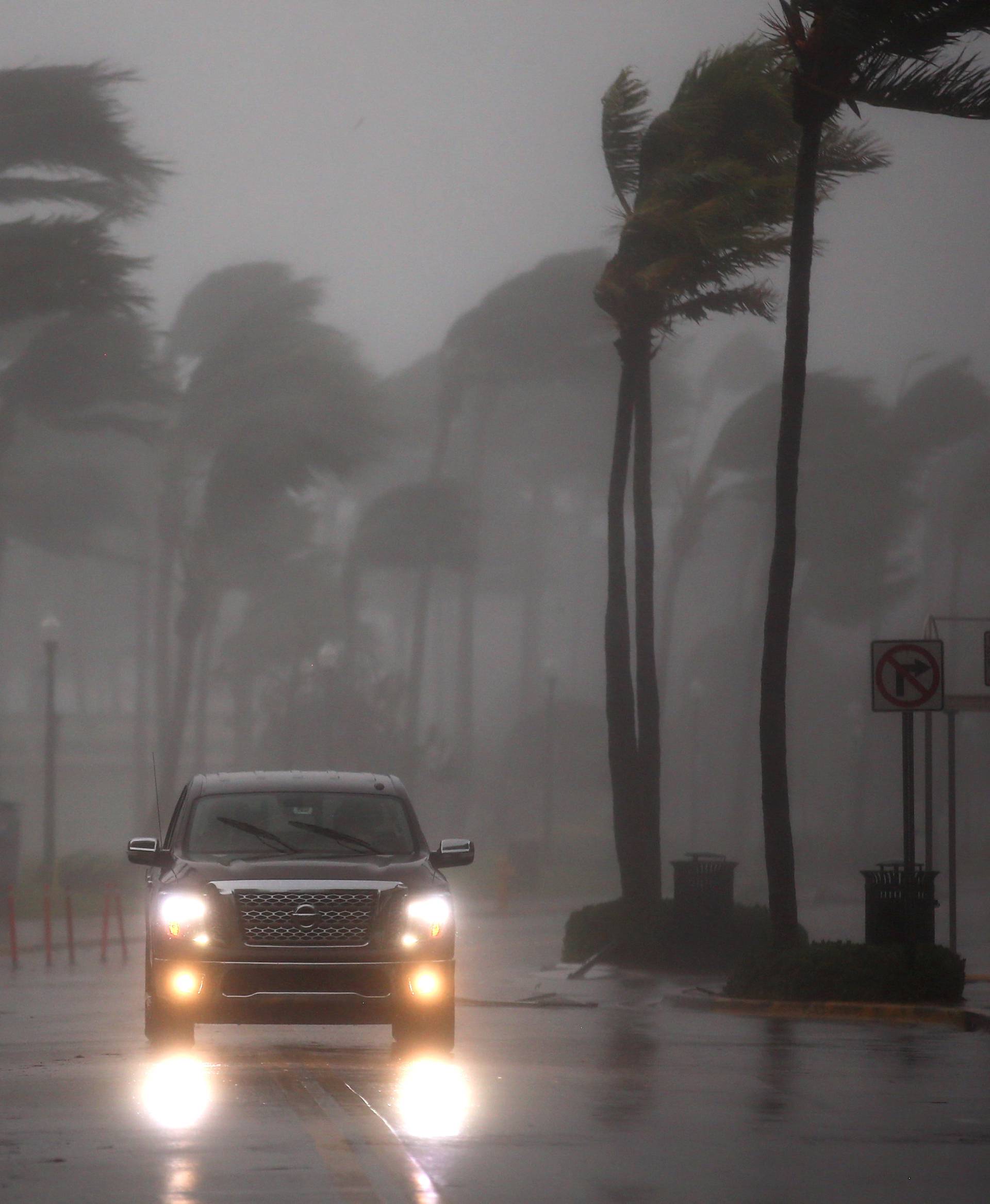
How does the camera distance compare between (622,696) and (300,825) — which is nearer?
(300,825)

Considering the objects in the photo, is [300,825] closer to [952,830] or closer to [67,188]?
[952,830]

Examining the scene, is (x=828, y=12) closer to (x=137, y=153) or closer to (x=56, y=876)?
(x=137, y=153)

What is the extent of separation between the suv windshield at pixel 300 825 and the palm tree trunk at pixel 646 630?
12.7 metres

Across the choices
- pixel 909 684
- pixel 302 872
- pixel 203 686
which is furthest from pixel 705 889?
pixel 203 686

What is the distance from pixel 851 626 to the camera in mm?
85375

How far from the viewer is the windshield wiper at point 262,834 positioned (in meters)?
15.4

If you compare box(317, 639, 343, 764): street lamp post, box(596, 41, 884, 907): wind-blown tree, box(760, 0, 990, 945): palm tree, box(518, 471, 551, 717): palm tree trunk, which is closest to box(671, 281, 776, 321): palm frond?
box(596, 41, 884, 907): wind-blown tree

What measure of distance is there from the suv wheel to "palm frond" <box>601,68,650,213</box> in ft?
50.1

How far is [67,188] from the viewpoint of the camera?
4638 cm

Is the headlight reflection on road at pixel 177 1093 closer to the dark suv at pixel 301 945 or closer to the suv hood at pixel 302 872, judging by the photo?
the dark suv at pixel 301 945

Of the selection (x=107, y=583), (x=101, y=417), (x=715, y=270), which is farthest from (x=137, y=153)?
(x=107, y=583)

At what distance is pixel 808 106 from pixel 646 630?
9.91m

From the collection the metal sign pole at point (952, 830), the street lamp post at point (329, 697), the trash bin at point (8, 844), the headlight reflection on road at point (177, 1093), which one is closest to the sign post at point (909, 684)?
the metal sign pole at point (952, 830)

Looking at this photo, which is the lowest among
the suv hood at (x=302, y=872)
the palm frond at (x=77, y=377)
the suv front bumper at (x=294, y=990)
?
the suv front bumper at (x=294, y=990)
